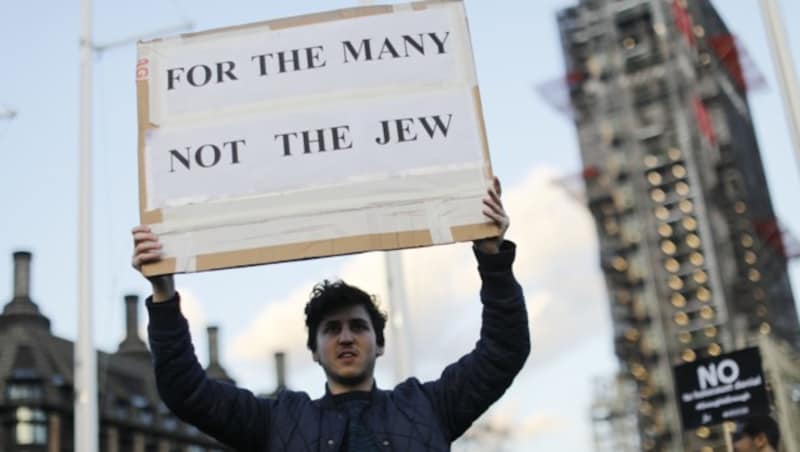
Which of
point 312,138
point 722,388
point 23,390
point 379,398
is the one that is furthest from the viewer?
point 23,390

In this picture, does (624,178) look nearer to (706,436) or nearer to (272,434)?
→ (706,436)

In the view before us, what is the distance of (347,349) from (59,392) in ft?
165

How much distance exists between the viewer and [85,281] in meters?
19.4

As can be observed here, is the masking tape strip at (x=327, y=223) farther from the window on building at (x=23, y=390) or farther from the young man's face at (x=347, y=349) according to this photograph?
the window on building at (x=23, y=390)

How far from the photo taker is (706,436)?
84.0 meters

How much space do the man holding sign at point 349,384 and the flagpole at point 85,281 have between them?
48.5 ft

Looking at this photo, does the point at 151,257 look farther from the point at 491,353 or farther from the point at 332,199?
the point at 491,353

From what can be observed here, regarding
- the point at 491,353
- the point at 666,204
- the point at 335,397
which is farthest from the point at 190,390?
the point at 666,204

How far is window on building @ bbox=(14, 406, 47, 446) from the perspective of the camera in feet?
159

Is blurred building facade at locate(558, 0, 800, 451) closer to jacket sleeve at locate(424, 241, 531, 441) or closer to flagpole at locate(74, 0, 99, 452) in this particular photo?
flagpole at locate(74, 0, 99, 452)

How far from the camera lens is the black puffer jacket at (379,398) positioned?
351cm

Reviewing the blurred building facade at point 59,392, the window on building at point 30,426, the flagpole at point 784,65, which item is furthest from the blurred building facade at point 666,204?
the flagpole at point 784,65

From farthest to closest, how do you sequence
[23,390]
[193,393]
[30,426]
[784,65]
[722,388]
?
1. [23,390]
2. [30,426]
3. [722,388]
4. [784,65]
5. [193,393]

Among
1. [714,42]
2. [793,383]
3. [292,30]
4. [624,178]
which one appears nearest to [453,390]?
[292,30]
